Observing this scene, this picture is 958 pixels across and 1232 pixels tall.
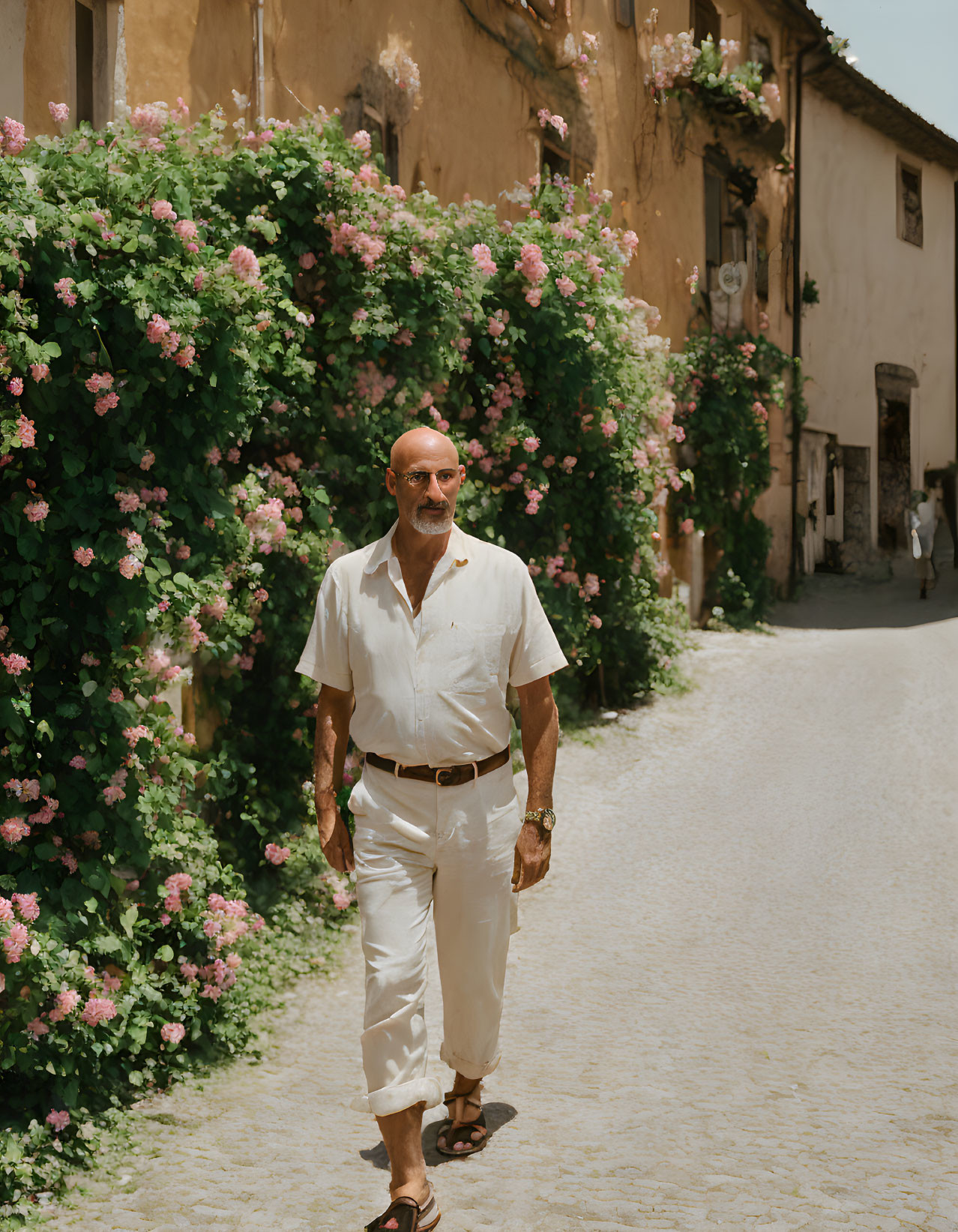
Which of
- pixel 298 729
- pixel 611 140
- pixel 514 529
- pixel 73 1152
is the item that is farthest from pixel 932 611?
pixel 73 1152

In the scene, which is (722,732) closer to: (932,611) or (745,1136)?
(745,1136)

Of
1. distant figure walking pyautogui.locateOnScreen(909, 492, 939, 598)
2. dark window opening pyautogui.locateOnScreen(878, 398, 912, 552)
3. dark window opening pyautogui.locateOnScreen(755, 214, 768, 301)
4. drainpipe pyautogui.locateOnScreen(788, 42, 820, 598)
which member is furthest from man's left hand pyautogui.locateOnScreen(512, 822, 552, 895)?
dark window opening pyautogui.locateOnScreen(878, 398, 912, 552)

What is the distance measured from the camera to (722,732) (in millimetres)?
8844

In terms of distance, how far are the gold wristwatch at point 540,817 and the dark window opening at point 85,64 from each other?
442cm

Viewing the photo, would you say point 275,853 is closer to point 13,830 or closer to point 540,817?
point 13,830

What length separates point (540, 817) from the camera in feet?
11.0

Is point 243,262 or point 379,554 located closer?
point 379,554

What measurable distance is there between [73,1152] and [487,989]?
51.4 inches

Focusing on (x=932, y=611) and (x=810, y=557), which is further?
(x=810, y=557)

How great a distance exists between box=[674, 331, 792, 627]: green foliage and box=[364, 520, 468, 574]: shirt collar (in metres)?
9.06

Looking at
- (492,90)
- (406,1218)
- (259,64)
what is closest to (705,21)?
(492,90)

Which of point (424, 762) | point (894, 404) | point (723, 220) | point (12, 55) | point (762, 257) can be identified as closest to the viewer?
point (424, 762)

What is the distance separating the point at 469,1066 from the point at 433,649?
120cm

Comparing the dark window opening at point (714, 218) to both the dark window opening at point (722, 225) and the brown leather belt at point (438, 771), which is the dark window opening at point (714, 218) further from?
the brown leather belt at point (438, 771)
